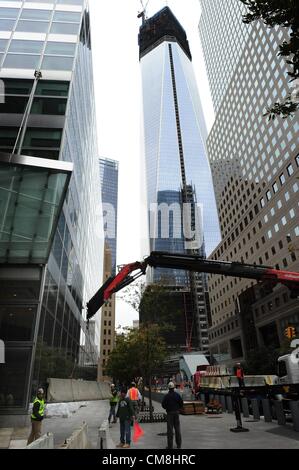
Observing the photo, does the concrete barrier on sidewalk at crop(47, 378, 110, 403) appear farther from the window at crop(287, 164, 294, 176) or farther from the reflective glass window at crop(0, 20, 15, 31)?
the window at crop(287, 164, 294, 176)

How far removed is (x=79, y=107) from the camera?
29.1m

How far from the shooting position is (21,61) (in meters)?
23.2

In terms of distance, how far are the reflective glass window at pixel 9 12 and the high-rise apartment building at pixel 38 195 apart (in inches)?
3.0

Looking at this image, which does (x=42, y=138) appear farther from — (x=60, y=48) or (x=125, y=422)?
(x=125, y=422)

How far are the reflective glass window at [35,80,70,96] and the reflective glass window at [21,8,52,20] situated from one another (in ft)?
26.8

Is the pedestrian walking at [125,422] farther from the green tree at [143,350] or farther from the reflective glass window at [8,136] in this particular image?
the reflective glass window at [8,136]

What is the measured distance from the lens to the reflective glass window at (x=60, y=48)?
24.8 m

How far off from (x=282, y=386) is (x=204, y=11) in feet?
535

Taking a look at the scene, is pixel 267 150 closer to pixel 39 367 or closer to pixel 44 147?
pixel 44 147

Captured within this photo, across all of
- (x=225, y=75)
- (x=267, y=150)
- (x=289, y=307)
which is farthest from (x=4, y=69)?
(x=225, y=75)

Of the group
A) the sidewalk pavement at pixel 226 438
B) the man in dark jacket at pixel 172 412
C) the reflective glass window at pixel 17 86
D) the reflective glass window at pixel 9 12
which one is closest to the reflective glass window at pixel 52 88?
the reflective glass window at pixel 17 86

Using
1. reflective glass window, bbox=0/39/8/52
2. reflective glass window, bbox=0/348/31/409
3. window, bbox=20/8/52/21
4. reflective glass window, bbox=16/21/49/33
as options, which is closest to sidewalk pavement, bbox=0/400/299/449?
reflective glass window, bbox=0/348/31/409

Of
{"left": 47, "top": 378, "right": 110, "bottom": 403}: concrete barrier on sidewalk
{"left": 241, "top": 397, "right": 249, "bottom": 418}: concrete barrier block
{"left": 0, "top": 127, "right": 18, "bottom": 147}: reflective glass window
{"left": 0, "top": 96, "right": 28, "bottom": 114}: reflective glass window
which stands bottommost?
{"left": 241, "top": 397, "right": 249, "bottom": 418}: concrete barrier block

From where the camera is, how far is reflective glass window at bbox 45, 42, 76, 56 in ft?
81.5
